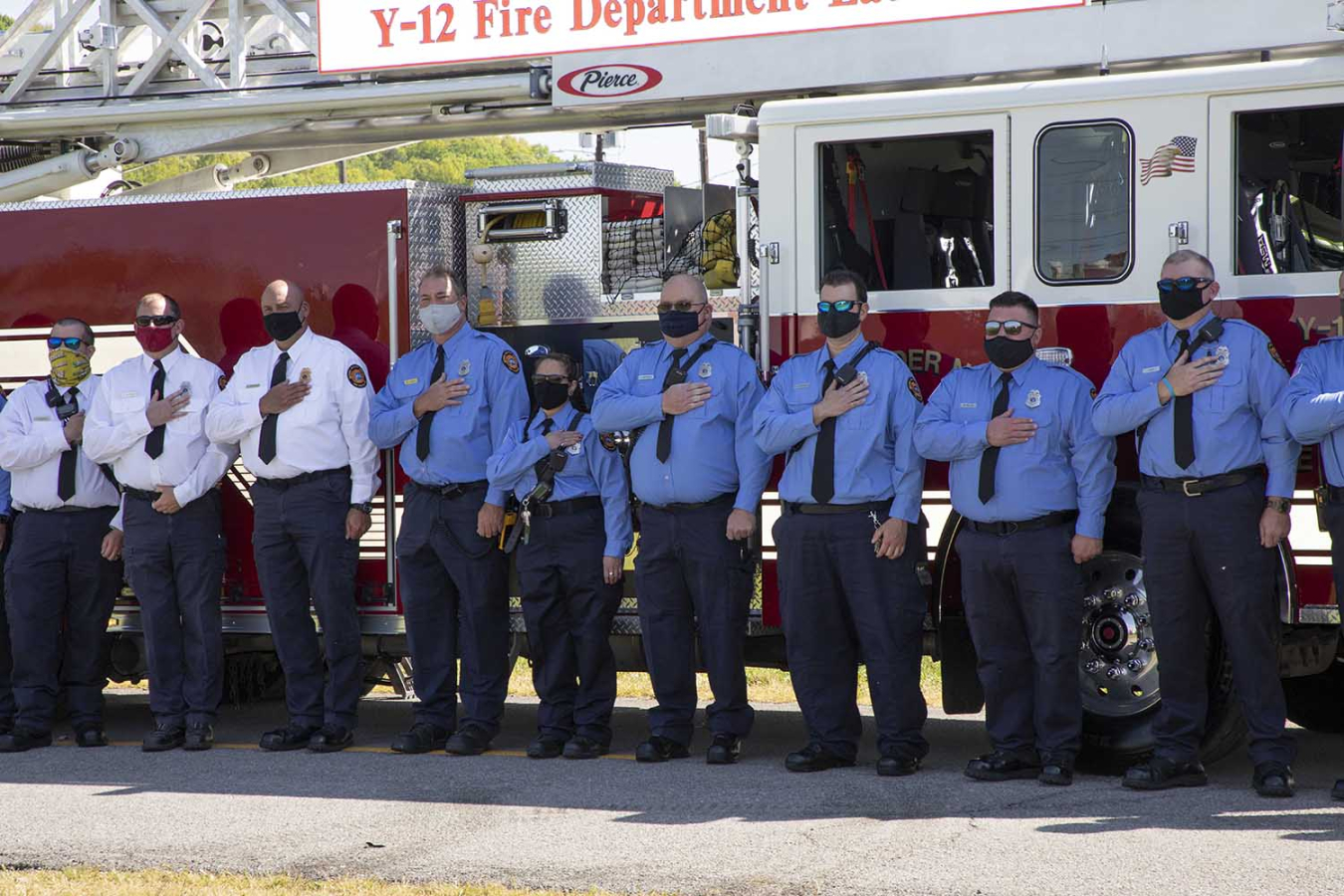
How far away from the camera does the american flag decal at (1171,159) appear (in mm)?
7277

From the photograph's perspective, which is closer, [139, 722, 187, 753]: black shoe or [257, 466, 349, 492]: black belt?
[257, 466, 349, 492]: black belt

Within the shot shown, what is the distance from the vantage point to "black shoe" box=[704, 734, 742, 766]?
793cm

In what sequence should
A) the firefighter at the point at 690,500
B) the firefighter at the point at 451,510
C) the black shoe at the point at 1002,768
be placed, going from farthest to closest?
Answer: the firefighter at the point at 451,510, the firefighter at the point at 690,500, the black shoe at the point at 1002,768

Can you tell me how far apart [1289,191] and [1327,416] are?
44.0 inches

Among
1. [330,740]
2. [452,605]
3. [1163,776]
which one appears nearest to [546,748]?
[452,605]

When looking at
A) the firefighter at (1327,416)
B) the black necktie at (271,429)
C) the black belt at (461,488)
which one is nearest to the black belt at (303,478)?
the black necktie at (271,429)

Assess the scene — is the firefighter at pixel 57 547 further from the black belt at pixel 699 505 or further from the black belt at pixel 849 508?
the black belt at pixel 849 508

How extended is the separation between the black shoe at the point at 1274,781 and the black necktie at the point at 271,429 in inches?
181

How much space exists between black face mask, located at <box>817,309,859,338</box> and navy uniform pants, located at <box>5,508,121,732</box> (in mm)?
3918

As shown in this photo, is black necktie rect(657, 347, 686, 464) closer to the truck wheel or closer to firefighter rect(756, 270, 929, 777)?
firefighter rect(756, 270, 929, 777)

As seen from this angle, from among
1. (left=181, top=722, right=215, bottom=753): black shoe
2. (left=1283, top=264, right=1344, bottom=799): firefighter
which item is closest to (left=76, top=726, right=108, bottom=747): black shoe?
(left=181, top=722, right=215, bottom=753): black shoe

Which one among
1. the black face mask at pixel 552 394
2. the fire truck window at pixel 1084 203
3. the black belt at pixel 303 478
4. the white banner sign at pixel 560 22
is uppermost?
the white banner sign at pixel 560 22

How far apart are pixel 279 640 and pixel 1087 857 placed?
428 centimetres

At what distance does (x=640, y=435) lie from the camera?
316 inches
